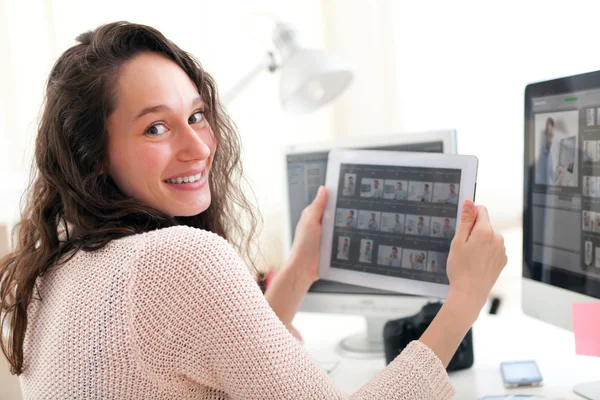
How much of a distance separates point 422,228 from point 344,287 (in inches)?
13.2

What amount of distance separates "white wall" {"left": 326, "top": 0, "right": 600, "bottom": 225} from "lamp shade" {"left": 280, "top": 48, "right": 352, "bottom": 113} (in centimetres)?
67

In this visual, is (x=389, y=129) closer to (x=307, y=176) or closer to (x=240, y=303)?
(x=307, y=176)

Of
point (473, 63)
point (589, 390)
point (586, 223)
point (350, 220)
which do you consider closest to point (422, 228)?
point (350, 220)

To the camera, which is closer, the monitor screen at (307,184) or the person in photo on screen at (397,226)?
the person in photo on screen at (397,226)

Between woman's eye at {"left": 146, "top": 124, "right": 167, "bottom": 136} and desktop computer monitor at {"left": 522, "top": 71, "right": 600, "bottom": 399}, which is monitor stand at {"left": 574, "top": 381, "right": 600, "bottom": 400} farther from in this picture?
woman's eye at {"left": 146, "top": 124, "right": 167, "bottom": 136}

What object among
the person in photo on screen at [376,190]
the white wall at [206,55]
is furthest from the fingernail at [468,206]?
the white wall at [206,55]

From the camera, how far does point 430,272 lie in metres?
A: 1.08

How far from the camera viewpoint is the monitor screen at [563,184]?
0.95m

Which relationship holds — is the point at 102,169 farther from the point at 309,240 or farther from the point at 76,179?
the point at 309,240

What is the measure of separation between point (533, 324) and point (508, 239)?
0.61 m

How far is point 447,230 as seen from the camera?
1.07 metres

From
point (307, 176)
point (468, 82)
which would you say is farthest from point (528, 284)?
point (468, 82)

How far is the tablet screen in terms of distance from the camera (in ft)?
3.51

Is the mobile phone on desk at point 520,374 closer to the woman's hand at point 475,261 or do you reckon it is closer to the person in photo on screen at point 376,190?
the woman's hand at point 475,261
